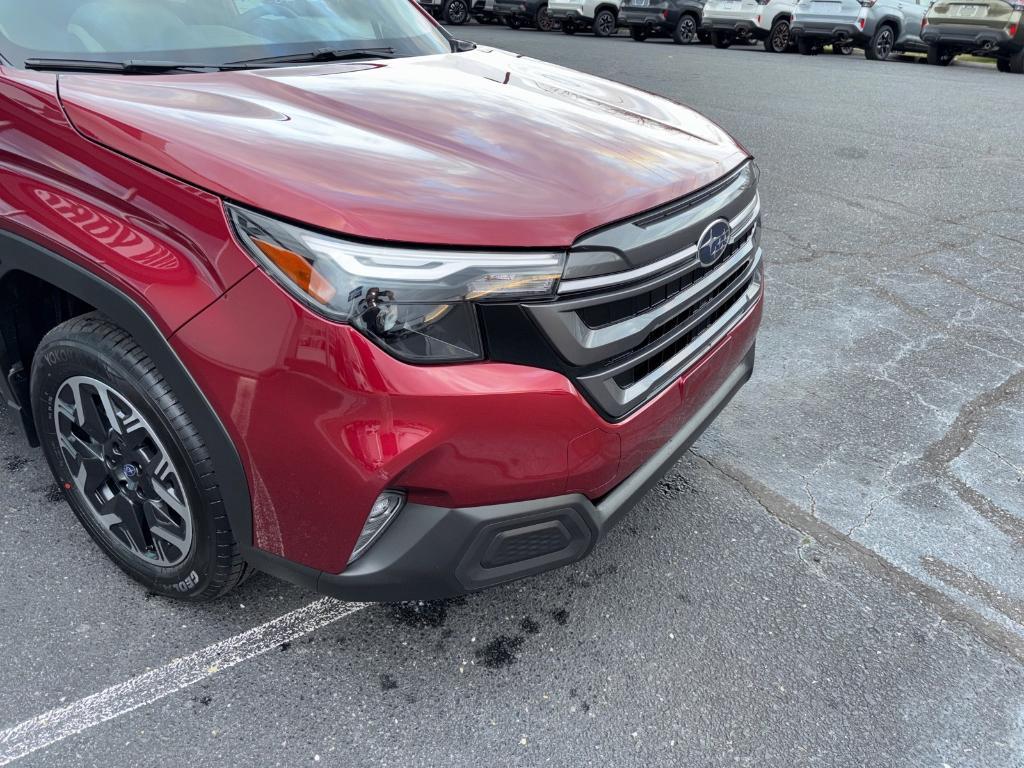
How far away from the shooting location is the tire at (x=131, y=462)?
185cm

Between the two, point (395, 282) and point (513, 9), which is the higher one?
point (395, 282)

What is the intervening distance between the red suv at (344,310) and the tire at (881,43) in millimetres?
14632

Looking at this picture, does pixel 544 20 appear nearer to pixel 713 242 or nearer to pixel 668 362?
pixel 713 242

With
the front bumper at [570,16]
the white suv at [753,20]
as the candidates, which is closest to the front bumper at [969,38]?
the white suv at [753,20]

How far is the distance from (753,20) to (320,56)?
1529 cm

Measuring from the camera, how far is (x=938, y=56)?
14359mm

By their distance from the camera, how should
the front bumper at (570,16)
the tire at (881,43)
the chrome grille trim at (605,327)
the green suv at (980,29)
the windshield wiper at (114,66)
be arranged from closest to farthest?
the chrome grille trim at (605,327) → the windshield wiper at (114,66) → the green suv at (980,29) → the tire at (881,43) → the front bumper at (570,16)

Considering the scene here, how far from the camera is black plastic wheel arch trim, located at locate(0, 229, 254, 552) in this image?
1744 mm

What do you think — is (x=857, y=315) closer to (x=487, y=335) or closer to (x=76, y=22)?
(x=487, y=335)

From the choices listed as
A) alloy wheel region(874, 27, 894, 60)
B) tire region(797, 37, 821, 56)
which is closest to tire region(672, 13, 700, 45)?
tire region(797, 37, 821, 56)

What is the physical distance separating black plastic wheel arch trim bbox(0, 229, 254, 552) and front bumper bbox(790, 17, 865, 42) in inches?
604

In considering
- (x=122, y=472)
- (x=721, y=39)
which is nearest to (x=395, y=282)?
(x=122, y=472)

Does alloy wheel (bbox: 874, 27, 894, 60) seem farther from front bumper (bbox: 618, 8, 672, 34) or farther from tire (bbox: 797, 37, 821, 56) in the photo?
front bumper (bbox: 618, 8, 672, 34)

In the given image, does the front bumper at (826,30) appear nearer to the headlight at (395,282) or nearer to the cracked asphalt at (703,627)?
the cracked asphalt at (703,627)
